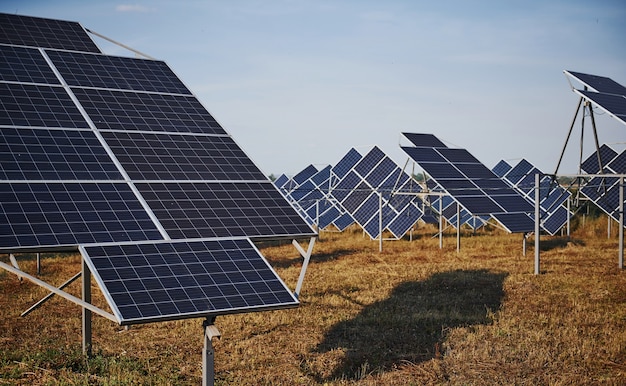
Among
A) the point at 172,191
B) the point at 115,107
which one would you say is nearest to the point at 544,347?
the point at 172,191

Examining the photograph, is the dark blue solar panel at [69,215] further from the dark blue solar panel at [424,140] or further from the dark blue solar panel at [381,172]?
the dark blue solar panel at [381,172]

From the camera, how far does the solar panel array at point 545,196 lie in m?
35.7

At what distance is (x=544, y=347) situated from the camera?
1375 centimetres

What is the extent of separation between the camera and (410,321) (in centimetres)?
1630

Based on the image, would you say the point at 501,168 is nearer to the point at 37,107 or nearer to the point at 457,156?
the point at 457,156

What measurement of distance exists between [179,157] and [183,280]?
3.95 m

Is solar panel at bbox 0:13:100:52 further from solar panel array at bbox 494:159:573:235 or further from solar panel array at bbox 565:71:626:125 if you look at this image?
solar panel array at bbox 494:159:573:235

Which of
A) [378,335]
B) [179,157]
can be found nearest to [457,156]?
[378,335]

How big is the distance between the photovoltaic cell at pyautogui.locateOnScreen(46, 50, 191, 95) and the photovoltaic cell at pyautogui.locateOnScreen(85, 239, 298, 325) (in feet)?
20.5

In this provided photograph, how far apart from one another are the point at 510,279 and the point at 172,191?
44.6 ft

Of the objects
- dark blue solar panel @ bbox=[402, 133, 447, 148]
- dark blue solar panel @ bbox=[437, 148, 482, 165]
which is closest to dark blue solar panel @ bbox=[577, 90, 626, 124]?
dark blue solar panel @ bbox=[437, 148, 482, 165]

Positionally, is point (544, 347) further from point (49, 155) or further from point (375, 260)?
point (375, 260)

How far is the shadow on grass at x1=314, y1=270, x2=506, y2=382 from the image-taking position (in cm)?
1330

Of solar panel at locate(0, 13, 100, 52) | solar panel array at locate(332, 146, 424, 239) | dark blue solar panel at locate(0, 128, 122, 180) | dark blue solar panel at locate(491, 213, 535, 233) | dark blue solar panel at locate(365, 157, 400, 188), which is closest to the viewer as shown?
dark blue solar panel at locate(0, 128, 122, 180)
